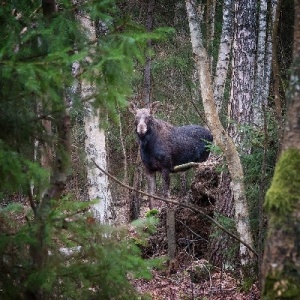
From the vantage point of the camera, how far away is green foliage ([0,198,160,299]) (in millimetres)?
4641

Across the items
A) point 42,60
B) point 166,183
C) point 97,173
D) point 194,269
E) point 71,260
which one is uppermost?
point 42,60

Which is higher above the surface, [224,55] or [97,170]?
[224,55]

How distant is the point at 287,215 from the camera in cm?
356

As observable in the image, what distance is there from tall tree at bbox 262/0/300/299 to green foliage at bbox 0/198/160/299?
1506 mm

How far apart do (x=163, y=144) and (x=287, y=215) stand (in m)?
11.0

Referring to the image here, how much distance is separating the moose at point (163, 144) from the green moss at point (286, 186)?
9900 mm

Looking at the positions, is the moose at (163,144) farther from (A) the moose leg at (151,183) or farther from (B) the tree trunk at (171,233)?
(B) the tree trunk at (171,233)

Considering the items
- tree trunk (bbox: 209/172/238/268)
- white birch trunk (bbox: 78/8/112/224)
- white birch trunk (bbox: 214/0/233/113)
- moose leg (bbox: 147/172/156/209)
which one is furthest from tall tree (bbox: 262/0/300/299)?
white birch trunk (bbox: 214/0/233/113)

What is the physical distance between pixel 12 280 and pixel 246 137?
4.89 m

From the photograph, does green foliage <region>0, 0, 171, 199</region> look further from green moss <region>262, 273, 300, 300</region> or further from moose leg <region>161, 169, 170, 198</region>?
moose leg <region>161, 169, 170, 198</region>

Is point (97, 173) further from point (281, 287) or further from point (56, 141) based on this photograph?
point (281, 287)

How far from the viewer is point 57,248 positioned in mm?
5160

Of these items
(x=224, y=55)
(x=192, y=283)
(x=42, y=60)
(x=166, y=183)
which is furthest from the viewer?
(x=224, y=55)

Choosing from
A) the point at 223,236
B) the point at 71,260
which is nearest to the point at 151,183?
the point at 223,236
